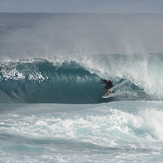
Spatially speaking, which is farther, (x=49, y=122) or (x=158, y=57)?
(x=158, y=57)

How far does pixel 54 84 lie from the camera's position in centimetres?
1944

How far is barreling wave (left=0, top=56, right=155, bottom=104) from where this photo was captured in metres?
17.8

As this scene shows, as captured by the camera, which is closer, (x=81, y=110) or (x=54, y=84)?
(x=81, y=110)

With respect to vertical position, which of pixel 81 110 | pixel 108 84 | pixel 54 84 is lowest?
pixel 81 110

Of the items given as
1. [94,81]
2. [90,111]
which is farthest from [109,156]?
[94,81]

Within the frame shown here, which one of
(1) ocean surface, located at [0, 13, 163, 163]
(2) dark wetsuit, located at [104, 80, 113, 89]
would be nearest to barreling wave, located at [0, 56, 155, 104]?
(1) ocean surface, located at [0, 13, 163, 163]

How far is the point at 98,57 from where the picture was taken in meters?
22.2

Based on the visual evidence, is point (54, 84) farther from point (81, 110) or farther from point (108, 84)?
point (81, 110)

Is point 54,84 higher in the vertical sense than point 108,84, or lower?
higher

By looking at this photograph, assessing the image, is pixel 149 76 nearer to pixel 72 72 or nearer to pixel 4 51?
pixel 72 72

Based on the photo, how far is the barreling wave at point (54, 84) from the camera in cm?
1778

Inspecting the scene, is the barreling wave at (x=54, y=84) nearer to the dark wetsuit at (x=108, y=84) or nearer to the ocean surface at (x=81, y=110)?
the ocean surface at (x=81, y=110)

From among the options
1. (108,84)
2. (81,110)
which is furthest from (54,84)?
(81,110)

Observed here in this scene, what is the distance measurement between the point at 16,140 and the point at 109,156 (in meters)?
2.96
